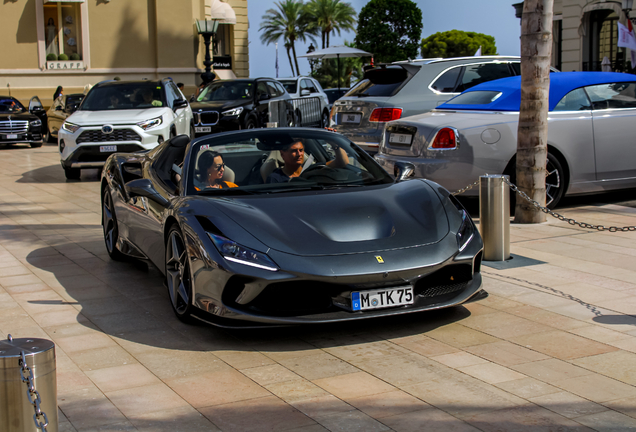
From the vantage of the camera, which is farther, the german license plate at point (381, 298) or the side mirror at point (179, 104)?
the side mirror at point (179, 104)

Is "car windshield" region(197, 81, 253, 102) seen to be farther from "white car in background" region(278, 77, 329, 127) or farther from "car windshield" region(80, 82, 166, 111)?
"car windshield" region(80, 82, 166, 111)

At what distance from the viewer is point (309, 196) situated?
531 cm

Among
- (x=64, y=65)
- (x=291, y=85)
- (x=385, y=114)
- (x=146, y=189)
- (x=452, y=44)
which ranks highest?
(x=452, y=44)

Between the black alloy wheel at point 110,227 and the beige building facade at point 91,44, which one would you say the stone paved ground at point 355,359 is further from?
the beige building facade at point 91,44

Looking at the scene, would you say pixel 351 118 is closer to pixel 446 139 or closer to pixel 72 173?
pixel 446 139

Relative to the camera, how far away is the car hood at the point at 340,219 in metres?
4.73

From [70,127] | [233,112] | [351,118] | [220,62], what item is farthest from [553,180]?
[220,62]

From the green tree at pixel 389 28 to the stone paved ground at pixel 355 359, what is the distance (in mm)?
70158

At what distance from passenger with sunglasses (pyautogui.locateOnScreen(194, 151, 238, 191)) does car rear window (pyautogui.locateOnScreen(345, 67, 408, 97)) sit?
21.8 ft

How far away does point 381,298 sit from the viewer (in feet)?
15.2

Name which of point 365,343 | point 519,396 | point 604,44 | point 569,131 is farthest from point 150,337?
point 604,44

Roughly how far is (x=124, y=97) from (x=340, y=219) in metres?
11.0

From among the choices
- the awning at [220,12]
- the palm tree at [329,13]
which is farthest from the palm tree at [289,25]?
the awning at [220,12]

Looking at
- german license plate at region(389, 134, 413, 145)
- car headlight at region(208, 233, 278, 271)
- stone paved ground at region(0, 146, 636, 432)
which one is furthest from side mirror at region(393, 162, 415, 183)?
german license plate at region(389, 134, 413, 145)
